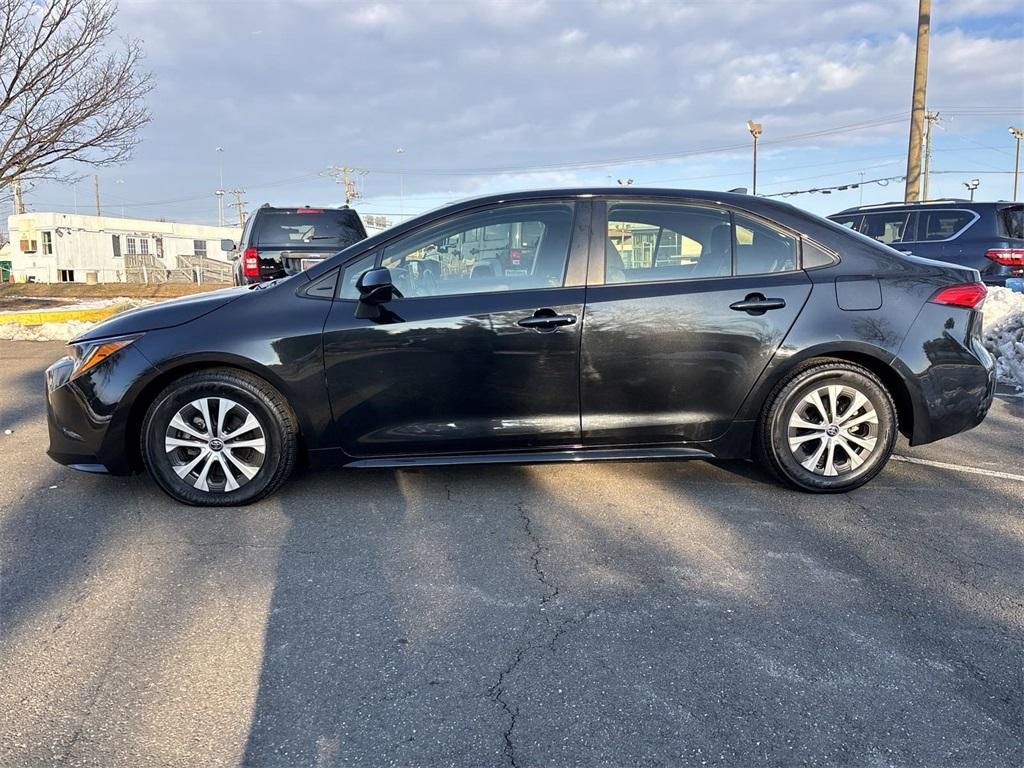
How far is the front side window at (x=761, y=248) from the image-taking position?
14.1 ft

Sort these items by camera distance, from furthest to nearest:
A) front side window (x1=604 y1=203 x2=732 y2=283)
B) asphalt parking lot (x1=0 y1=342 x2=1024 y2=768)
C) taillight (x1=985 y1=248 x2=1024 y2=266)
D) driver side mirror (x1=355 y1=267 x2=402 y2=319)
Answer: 1. taillight (x1=985 y1=248 x2=1024 y2=266)
2. front side window (x1=604 y1=203 x2=732 y2=283)
3. driver side mirror (x1=355 y1=267 x2=402 y2=319)
4. asphalt parking lot (x1=0 y1=342 x2=1024 y2=768)

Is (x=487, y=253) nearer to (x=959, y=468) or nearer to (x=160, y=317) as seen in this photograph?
(x=160, y=317)

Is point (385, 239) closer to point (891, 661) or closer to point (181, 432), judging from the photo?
point (181, 432)

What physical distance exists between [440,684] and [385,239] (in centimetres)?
248

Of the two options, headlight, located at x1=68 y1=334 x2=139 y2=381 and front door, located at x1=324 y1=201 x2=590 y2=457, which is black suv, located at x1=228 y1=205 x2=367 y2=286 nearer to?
headlight, located at x1=68 y1=334 x2=139 y2=381

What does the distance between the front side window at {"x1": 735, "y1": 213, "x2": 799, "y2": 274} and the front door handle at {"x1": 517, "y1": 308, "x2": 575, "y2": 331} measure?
1.02 metres

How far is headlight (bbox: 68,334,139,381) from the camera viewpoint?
406 cm

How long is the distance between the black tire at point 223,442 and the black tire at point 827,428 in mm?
2649

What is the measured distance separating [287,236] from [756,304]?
7.72 m

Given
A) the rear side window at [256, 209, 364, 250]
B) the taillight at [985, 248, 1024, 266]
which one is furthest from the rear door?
the taillight at [985, 248, 1024, 266]

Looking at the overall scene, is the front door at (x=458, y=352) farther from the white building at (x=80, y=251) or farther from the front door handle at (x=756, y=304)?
the white building at (x=80, y=251)

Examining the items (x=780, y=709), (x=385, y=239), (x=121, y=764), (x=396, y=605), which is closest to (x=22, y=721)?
(x=121, y=764)

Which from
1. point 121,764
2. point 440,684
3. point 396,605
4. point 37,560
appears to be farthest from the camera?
point 37,560

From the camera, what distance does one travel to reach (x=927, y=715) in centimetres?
236
